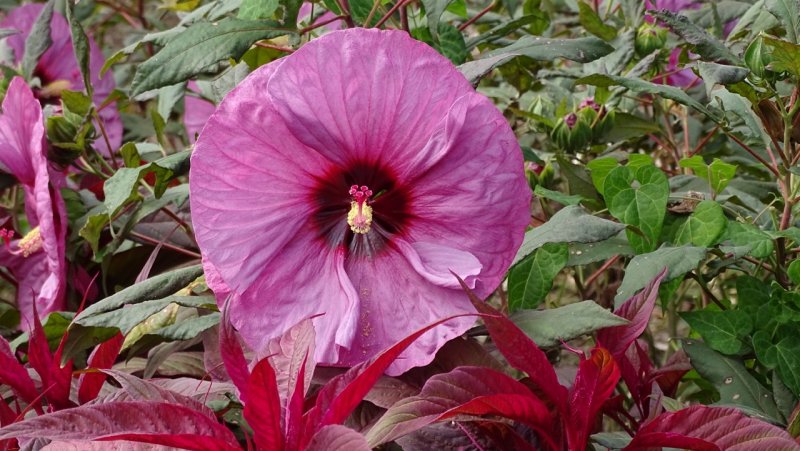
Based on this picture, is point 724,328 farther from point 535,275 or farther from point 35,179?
point 35,179

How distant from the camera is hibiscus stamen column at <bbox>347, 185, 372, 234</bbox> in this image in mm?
823

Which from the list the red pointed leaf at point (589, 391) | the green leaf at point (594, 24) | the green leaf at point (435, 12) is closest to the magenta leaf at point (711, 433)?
the red pointed leaf at point (589, 391)

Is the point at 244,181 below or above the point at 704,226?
above

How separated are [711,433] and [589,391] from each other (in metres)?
0.08

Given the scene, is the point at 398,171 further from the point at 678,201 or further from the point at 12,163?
the point at 12,163

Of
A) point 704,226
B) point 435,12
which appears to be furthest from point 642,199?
point 435,12

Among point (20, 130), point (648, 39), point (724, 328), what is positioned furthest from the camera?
point (648, 39)

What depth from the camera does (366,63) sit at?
775 mm

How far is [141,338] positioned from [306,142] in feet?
1.16

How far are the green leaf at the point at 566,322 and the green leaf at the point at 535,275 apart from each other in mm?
103

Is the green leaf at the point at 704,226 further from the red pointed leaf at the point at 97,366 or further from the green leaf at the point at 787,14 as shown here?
the red pointed leaf at the point at 97,366

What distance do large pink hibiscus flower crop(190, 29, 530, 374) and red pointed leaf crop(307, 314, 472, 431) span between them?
0.38 feet

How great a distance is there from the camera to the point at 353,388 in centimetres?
61

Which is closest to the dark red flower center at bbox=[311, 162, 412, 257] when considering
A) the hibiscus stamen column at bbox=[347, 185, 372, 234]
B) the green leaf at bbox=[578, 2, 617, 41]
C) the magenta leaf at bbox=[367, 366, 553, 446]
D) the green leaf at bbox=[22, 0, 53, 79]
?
the hibiscus stamen column at bbox=[347, 185, 372, 234]
